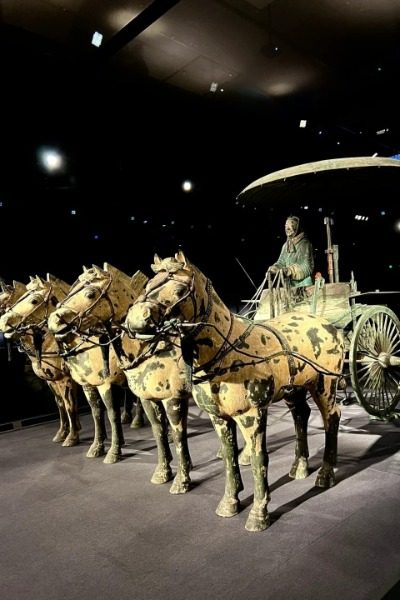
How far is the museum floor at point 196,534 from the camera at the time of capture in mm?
2686

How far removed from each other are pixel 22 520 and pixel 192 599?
198cm

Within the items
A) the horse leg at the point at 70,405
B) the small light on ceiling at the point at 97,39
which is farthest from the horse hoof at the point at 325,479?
the small light on ceiling at the point at 97,39

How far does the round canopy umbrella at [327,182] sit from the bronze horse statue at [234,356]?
1678 mm

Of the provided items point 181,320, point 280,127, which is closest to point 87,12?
point 280,127

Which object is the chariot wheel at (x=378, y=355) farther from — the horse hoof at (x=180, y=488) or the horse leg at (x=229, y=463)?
the horse hoof at (x=180, y=488)

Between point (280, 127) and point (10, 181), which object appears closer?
point (10, 181)

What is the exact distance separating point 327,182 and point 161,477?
13.4 ft

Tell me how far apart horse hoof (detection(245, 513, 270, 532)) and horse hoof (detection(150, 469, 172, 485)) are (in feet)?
4.29

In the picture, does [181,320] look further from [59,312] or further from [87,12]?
[87,12]

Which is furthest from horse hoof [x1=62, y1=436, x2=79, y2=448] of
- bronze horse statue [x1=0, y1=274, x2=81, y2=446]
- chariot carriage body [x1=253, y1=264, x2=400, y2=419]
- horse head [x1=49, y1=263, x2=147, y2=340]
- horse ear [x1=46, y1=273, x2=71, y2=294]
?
chariot carriage body [x1=253, y1=264, x2=400, y2=419]

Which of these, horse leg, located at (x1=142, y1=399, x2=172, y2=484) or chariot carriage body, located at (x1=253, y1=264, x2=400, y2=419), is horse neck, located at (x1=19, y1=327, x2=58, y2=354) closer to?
horse leg, located at (x1=142, y1=399, x2=172, y2=484)

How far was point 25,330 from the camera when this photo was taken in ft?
16.8

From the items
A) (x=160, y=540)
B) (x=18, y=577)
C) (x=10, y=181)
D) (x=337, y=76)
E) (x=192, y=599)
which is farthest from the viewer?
(x=10, y=181)

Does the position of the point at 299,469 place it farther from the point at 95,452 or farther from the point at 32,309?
the point at 32,309
